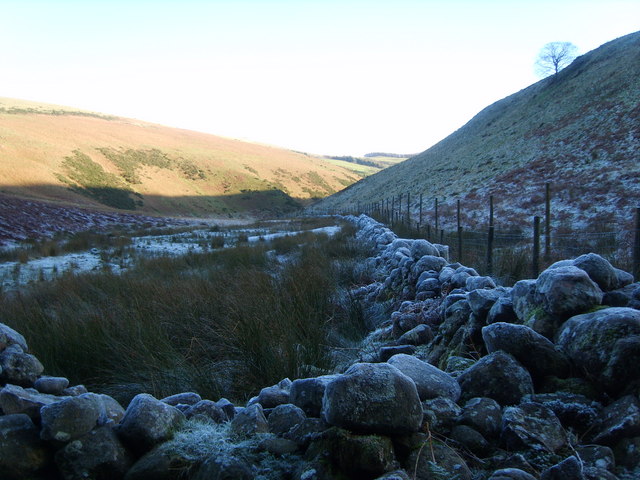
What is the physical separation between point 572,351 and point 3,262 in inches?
479

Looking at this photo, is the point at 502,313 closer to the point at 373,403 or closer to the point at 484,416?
the point at 484,416

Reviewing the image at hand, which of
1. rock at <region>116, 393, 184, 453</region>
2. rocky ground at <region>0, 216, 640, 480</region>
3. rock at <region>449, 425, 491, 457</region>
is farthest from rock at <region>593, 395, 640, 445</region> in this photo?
rock at <region>116, 393, 184, 453</region>

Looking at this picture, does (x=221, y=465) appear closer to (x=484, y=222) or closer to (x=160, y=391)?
(x=160, y=391)

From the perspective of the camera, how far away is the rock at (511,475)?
1.26 meters

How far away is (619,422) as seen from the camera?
60.1 inches

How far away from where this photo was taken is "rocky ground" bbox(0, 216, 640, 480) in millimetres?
1437

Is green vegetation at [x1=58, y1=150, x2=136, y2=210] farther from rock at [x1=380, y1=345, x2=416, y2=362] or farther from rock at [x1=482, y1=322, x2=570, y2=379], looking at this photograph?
rock at [x1=482, y1=322, x2=570, y2=379]

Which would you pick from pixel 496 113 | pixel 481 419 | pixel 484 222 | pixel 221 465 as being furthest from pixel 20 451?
pixel 496 113

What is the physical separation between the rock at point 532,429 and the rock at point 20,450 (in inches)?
67.7

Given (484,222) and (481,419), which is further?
(484,222)

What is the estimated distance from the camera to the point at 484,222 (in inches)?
626

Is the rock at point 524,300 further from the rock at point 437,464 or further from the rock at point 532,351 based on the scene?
the rock at point 437,464

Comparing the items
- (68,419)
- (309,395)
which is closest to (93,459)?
(68,419)

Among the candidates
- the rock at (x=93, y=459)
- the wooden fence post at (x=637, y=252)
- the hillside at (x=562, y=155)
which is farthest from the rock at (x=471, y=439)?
the hillside at (x=562, y=155)
